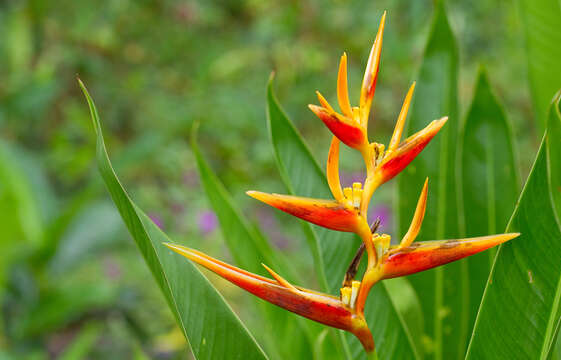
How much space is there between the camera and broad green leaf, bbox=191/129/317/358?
443 mm

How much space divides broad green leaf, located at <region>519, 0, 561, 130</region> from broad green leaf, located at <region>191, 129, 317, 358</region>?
0.90 feet

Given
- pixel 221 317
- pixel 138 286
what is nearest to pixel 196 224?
pixel 138 286

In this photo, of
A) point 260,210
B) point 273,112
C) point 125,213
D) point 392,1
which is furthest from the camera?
point 260,210

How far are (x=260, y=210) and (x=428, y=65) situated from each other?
90.7 inches

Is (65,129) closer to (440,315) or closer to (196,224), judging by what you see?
(196,224)

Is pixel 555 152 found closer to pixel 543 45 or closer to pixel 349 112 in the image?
pixel 349 112

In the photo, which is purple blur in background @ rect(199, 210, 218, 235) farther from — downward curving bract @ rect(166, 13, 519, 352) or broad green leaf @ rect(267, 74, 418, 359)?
downward curving bract @ rect(166, 13, 519, 352)

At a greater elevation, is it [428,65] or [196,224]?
[428,65]

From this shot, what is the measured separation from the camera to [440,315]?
0.48m

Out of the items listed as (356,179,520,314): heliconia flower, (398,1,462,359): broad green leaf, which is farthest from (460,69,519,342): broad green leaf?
(356,179,520,314): heliconia flower

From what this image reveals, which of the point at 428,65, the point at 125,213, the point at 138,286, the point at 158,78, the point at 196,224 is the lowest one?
the point at 138,286

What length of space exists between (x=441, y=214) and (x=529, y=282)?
18cm

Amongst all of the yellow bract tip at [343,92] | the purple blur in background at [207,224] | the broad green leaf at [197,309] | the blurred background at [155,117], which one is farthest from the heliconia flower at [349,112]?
the purple blur in background at [207,224]

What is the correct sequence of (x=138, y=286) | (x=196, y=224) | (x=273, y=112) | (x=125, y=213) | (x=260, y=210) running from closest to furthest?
(x=125, y=213) → (x=273, y=112) → (x=138, y=286) → (x=196, y=224) → (x=260, y=210)
